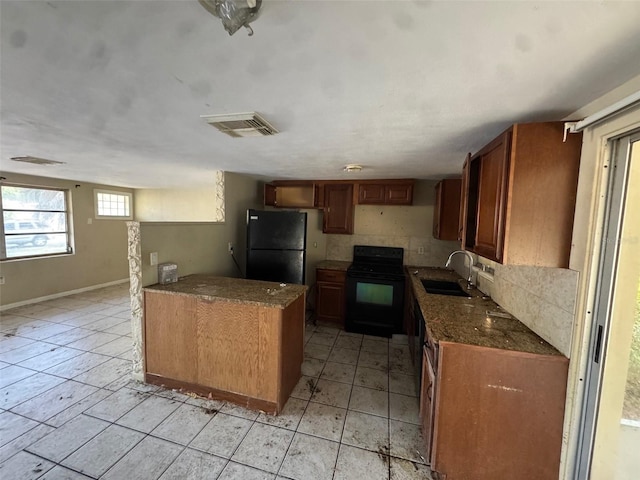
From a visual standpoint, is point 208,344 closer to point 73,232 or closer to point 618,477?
point 618,477

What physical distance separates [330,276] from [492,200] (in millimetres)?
2465

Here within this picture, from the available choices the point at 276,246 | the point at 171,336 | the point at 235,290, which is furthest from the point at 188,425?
the point at 276,246

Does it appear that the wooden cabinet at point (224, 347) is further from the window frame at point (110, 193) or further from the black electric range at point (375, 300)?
the window frame at point (110, 193)

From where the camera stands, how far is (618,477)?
1271 millimetres

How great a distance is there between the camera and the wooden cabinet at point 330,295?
3.75 metres

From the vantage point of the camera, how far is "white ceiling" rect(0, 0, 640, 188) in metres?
0.78

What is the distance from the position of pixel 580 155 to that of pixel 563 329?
907mm

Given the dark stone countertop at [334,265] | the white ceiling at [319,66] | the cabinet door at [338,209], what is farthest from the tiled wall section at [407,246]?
the white ceiling at [319,66]

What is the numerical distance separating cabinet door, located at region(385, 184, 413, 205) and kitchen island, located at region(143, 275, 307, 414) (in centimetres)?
205

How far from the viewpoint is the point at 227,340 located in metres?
2.08

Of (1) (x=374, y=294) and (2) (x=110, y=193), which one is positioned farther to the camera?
(2) (x=110, y=193)

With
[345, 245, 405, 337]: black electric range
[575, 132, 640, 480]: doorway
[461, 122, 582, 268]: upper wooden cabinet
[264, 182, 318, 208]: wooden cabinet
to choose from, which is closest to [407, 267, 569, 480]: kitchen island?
[575, 132, 640, 480]: doorway

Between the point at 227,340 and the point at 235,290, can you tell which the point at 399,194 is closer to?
the point at 235,290

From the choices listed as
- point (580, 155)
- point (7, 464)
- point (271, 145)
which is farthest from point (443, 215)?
point (7, 464)
